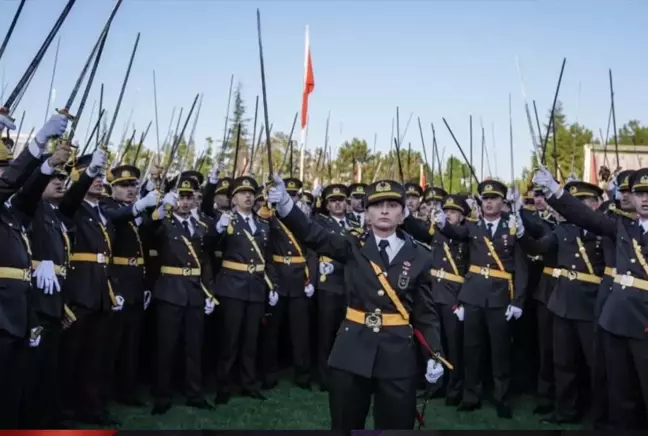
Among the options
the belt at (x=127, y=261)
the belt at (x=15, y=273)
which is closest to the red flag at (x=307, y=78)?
the belt at (x=127, y=261)

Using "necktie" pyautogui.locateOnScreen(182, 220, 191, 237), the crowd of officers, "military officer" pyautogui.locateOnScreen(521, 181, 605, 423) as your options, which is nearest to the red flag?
the crowd of officers

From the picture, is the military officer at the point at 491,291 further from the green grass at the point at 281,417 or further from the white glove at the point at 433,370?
the white glove at the point at 433,370

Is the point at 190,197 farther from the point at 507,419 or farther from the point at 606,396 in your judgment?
the point at 606,396

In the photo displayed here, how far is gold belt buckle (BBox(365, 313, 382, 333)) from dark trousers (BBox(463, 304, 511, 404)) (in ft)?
6.99

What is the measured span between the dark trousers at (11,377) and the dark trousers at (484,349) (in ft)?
10.5

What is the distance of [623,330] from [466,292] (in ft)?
4.83

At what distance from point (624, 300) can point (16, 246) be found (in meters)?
3.35

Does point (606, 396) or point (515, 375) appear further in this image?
point (515, 375)

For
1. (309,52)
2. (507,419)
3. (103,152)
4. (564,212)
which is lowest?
(507,419)

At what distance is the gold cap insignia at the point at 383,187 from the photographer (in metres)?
3.22

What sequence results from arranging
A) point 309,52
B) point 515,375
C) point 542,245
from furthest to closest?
point 309,52
point 515,375
point 542,245

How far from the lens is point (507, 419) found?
4852mm

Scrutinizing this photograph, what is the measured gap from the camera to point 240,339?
17.3 feet

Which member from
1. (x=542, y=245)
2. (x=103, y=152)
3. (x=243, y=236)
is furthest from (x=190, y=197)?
(x=542, y=245)
